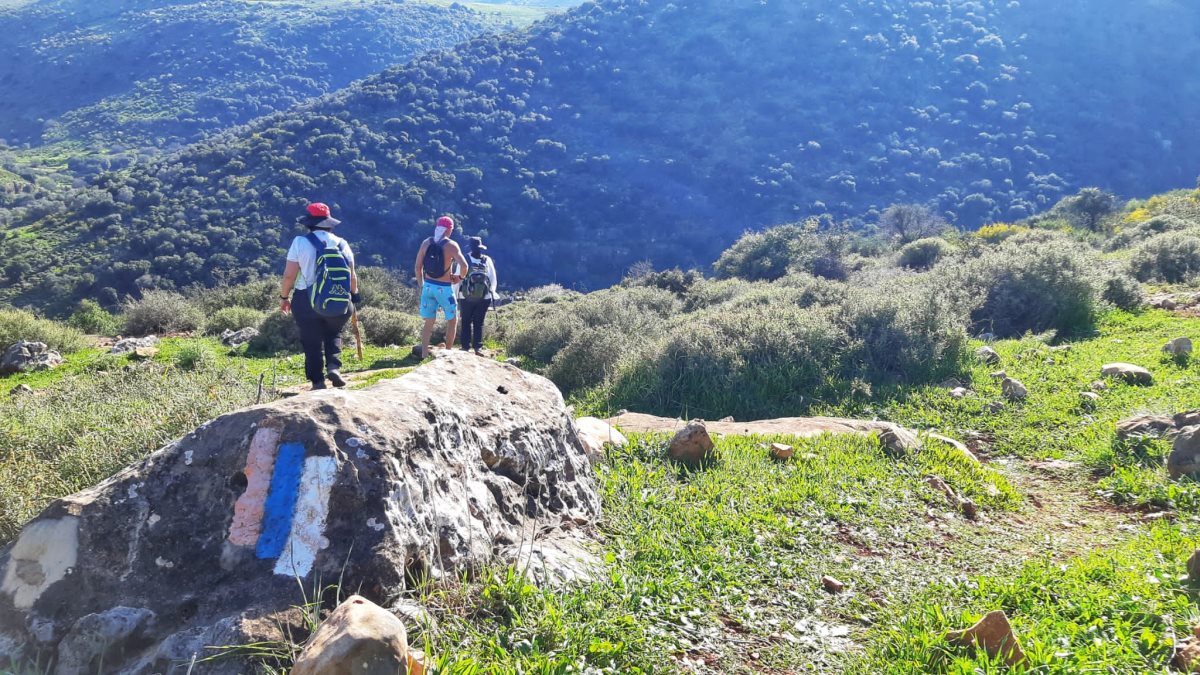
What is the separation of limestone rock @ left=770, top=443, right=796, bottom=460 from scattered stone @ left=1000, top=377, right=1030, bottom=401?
3.24m

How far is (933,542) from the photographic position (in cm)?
386

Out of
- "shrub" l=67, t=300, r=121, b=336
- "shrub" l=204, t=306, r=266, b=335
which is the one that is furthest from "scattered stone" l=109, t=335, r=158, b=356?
"shrub" l=67, t=300, r=121, b=336

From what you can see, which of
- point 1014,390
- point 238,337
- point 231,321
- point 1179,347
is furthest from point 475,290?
point 231,321

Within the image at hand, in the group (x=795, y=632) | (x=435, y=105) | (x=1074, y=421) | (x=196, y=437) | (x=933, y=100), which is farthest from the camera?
(x=933, y=100)

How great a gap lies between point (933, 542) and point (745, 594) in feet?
4.53

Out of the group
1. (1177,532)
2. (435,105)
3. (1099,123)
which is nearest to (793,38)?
(1099,123)

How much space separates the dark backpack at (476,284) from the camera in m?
A: 8.95

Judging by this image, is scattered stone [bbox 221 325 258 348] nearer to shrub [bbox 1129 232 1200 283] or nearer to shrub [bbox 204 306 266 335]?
shrub [bbox 204 306 266 335]

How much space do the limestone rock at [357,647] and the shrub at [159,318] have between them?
15.2m

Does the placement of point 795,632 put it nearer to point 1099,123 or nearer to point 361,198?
point 361,198

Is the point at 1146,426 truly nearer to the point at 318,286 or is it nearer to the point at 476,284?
the point at 318,286

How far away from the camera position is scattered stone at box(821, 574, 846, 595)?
326 cm

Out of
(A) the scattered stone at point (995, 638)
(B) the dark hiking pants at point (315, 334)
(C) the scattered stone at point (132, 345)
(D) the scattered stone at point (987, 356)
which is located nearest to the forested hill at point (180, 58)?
(C) the scattered stone at point (132, 345)

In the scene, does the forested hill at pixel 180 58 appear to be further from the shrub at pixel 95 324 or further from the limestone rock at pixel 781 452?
the limestone rock at pixel 781 452
